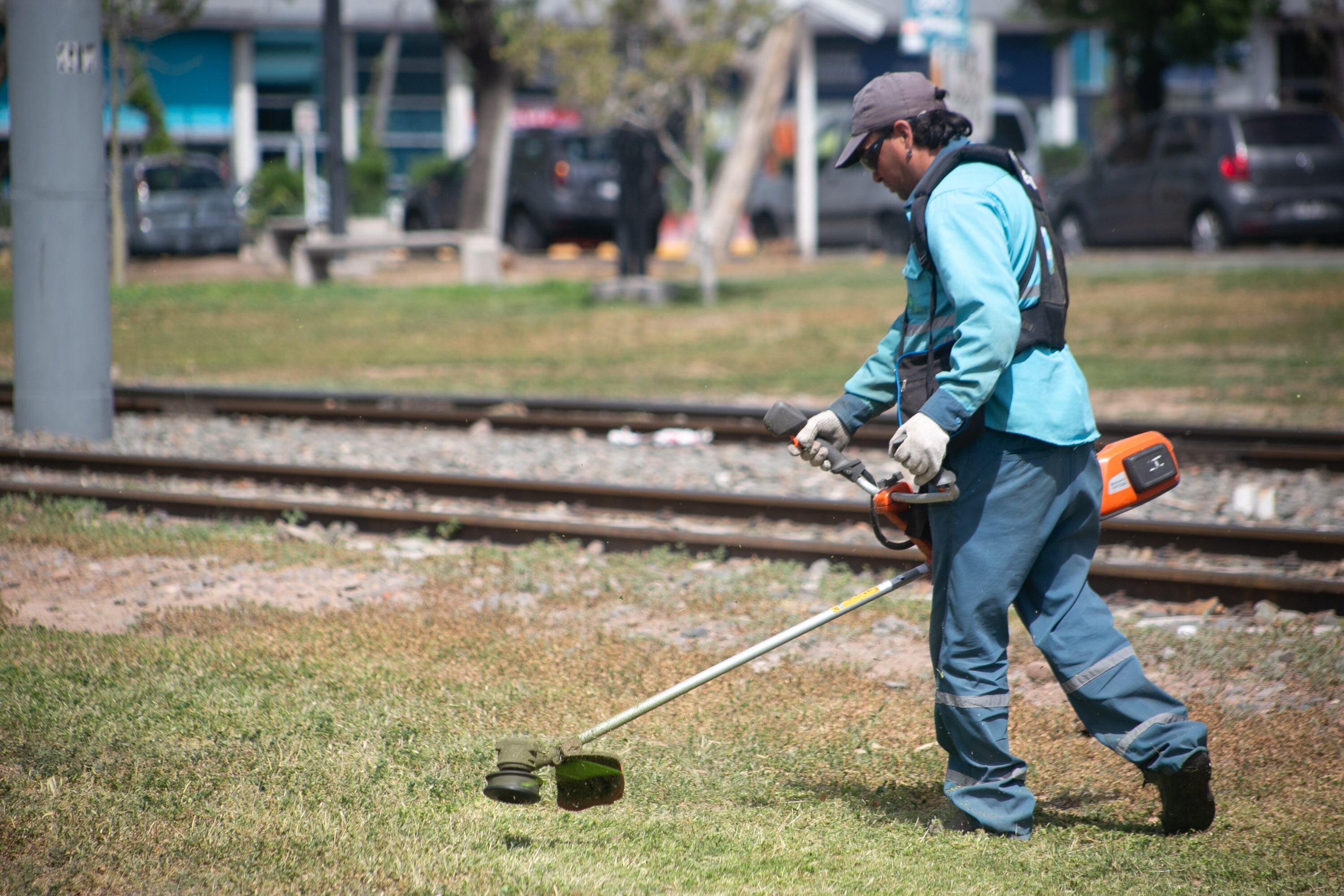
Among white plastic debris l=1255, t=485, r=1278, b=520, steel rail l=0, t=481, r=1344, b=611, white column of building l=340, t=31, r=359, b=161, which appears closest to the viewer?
steel rail l=0, t=481, r=1344, b=611

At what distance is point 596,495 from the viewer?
7.43 metres

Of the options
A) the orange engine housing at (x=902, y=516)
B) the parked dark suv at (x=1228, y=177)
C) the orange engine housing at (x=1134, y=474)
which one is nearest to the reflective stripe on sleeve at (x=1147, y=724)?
the orange engine housing at (x=1134, y=474)

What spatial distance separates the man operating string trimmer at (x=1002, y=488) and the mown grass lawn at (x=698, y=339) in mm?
6697

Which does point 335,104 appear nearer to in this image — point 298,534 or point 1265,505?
point 298,534

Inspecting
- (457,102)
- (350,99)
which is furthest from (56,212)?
(350,99)

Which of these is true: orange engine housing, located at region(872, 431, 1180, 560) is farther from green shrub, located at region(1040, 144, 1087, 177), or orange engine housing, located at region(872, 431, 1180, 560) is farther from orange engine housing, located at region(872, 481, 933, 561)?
green shrub, located at region(1040, 144, 1087, 177)

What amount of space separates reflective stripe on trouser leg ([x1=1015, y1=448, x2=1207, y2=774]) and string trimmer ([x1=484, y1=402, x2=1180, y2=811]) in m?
0.12

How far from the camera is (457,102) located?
32656mm

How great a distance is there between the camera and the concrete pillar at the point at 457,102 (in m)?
32.4

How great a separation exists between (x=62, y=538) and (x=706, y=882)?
448cm

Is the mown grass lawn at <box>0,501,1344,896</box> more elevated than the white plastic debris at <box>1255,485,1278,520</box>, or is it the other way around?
the white plastic debris at <box>1255,485,1278,520</box>

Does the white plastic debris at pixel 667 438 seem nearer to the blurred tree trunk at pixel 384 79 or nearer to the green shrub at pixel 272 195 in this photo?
the green shrub at pixel 272 195

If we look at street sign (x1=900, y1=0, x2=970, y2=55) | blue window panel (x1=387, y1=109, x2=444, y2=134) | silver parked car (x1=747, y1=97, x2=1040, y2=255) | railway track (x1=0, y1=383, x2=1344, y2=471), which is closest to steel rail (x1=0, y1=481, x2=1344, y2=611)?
railway track (x1=0, y1=383, x2=1344, y2=471)

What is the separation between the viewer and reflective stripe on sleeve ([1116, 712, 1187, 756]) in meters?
3.46
